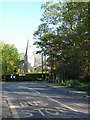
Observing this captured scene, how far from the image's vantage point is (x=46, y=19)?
53844 millimetres

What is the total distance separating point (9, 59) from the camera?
9125 centimetres

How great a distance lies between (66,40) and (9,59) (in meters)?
51.3

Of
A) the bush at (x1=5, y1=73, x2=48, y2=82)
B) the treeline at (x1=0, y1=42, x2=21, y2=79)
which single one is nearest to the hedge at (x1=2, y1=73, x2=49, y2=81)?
the bush at (x1=5, y1=73, x2=48, y2=82)

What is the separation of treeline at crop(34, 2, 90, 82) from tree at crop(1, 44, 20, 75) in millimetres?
33300

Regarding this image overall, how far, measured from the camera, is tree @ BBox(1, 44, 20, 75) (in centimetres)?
8919

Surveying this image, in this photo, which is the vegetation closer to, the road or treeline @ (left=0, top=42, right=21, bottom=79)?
treeline @ (left=0, top=42, right=21, bottom=79)

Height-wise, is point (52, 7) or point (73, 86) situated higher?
point (52, 7)

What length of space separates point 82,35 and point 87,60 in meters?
4.87

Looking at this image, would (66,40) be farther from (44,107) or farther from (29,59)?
(29,59)

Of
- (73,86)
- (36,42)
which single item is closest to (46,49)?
(36,42)

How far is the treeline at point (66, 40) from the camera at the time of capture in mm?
36438

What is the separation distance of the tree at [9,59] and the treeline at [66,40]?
33.3 meters

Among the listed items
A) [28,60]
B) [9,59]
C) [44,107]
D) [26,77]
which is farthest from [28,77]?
[44,107]

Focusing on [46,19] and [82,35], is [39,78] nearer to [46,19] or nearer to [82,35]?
[46,19]
